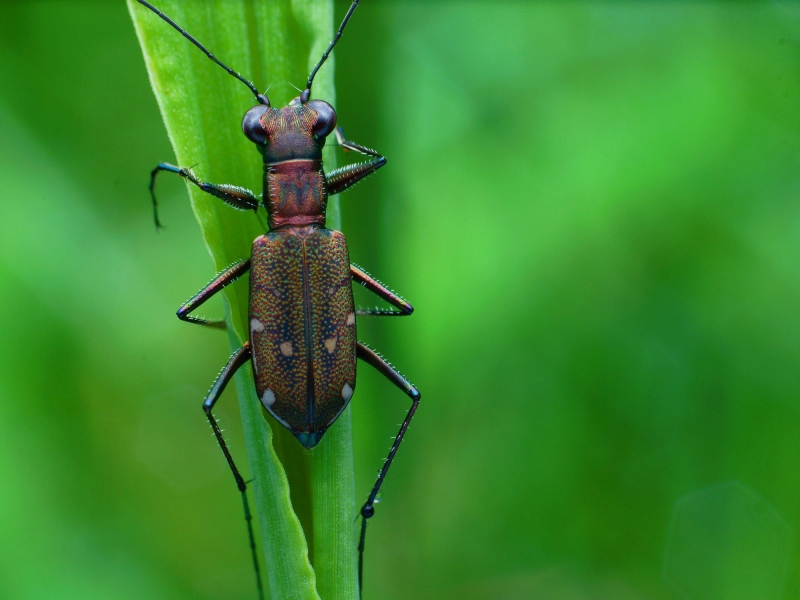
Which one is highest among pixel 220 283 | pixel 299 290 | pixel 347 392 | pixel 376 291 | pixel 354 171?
pixel 354 171

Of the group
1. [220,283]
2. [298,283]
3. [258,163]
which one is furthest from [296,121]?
[220,283]

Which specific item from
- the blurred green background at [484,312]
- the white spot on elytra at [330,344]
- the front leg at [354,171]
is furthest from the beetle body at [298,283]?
the blurred green background at [484,312]

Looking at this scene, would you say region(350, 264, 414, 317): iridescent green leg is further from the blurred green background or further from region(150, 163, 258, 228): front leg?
region(150, 163, 258, 228): front leg

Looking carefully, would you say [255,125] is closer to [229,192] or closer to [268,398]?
[229,192]

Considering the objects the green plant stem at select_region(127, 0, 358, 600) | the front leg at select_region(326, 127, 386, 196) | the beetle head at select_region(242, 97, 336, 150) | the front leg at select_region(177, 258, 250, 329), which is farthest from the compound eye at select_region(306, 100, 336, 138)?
the front leg at select_region(177, 258, 250, 329)

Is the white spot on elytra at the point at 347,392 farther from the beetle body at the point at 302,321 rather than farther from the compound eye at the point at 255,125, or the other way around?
the compound eye at the point at 255,125

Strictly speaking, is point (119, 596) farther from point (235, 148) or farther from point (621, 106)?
point (621, 106)
